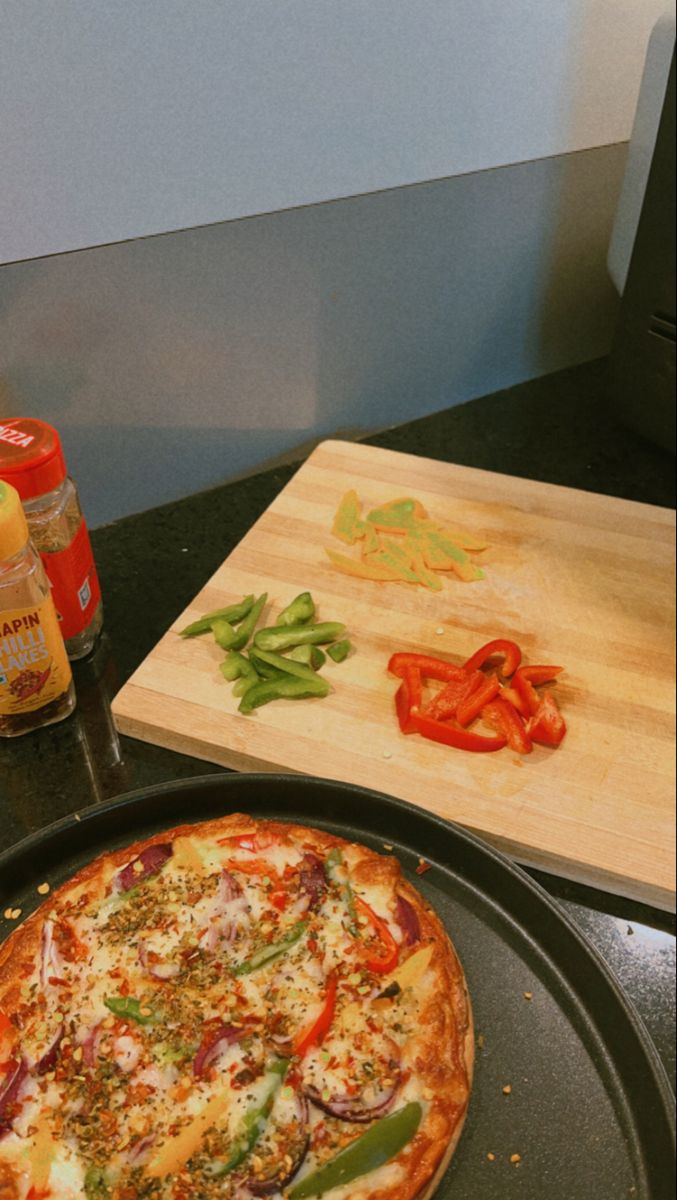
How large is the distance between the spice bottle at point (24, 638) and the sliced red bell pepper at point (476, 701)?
0.49 metres

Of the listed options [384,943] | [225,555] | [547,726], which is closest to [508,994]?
[384,943]

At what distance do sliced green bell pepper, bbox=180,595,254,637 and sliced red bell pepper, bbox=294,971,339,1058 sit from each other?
0.56 meters

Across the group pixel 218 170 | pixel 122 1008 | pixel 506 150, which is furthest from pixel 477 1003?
pixel 506 150

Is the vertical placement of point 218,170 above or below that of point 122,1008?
above

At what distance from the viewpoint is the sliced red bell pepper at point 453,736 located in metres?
1.17

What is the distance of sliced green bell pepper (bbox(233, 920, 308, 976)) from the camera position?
92cm

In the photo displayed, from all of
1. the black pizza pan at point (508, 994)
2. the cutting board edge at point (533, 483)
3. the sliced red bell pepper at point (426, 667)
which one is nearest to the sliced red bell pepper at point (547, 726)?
the sliced red bell pepper at point (426, 667)

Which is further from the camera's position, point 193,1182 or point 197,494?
point 197,494

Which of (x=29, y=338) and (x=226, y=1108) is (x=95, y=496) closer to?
(x=29, y=338)

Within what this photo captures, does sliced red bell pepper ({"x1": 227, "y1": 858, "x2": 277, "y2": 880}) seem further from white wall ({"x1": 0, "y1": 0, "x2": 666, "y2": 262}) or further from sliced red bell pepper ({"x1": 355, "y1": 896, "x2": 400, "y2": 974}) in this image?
white wall ({"x1": 0, "y1": 0, "x2": 666, "y2": 262})

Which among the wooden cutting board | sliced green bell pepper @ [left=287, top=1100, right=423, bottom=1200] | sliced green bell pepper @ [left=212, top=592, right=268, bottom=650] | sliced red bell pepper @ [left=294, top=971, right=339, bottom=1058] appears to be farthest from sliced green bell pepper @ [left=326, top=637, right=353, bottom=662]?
sliced green bell pepper @ [left=287, top=1100, right=423, bottom=1200]

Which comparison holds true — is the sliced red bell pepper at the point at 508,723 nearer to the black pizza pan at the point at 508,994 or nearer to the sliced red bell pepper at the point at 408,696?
the sliced red bell pepper at the point at 408,696

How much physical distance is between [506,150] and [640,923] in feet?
4.29

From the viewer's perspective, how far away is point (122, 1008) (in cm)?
89
